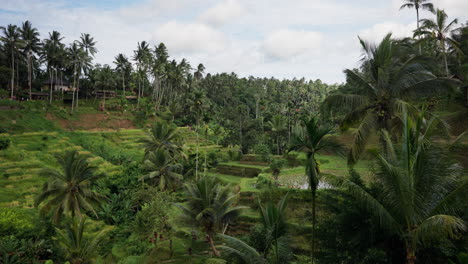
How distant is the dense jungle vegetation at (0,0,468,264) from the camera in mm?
8781

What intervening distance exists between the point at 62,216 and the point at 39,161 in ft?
34.9

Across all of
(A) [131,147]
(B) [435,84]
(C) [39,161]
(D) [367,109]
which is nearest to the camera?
(B) [435,84]

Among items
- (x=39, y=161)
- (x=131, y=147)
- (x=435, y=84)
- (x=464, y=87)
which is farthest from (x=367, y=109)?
(x=131, y=147)

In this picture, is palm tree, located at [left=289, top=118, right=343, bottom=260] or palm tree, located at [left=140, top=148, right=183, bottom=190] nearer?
palm tree, located at [left=289, top=118, right=343, bottom=260]

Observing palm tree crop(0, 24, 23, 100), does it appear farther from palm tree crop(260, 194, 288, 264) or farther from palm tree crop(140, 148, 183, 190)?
palm tree crop(260, 194, 288, 264)

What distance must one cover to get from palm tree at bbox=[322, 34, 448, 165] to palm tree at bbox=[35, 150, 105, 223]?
18163 millimetres

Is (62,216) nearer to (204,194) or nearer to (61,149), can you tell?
(204,194)

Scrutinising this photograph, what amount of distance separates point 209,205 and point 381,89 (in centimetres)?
1220

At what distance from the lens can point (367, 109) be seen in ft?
44.3

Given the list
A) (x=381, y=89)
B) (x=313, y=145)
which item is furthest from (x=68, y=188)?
(x=381, y=89)

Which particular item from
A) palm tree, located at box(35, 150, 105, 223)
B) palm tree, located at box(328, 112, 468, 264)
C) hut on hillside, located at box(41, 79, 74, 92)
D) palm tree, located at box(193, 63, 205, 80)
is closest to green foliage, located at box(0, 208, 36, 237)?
palm tree, located at box(35, 150, 105, 223)

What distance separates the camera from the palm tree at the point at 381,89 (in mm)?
12562

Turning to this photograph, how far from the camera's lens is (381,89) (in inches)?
514

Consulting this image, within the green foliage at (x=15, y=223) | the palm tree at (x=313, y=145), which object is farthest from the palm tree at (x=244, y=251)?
the green foliage at (x=15, y=223)
